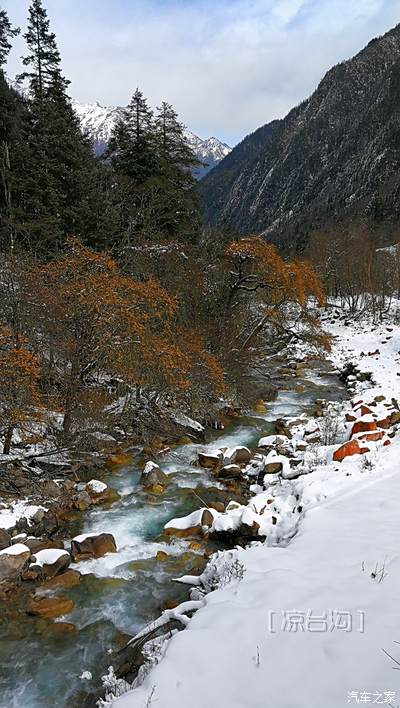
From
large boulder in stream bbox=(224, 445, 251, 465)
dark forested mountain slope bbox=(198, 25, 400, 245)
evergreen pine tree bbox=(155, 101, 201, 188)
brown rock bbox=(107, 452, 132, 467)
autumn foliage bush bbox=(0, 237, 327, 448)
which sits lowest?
brown rock bbox=(107, 452, 132, 467)

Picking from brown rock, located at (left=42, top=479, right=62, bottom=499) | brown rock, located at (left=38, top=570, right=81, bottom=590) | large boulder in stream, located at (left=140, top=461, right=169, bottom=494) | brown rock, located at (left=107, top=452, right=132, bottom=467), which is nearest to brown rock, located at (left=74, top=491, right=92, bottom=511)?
brown rock, located at (left=42, top=479, right=62, bottom=499)

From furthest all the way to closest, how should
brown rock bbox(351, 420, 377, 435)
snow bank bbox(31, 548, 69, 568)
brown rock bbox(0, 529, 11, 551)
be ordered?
brown rock bbox(351, 420, 377, 435) → brown rock bbox(0, 529, 11, 551) → snow bank bbox(31, 548, 69, 568)

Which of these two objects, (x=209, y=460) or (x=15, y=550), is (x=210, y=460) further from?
(x=15, y=550)

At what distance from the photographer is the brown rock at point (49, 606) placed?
21.2 feet

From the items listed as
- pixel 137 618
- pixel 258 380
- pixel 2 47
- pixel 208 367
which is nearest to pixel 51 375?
pixel 208 367

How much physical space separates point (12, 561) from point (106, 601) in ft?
5.67

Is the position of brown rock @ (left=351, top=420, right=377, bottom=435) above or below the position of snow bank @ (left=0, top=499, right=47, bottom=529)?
above

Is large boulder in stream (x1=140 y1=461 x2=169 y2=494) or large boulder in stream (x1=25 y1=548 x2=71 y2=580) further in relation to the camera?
large boulder in stream (x1=140 y1=461 x2=169 y2=494)

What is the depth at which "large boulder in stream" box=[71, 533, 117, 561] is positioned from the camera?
7.74 metres

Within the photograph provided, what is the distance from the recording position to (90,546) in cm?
781

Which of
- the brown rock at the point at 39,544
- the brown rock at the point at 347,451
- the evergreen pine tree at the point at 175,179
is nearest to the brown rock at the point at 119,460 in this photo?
the brown rock at the point at 39,544

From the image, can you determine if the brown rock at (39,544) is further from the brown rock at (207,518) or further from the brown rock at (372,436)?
the brown rock at (372,436)

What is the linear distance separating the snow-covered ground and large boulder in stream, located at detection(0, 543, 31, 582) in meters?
3.54

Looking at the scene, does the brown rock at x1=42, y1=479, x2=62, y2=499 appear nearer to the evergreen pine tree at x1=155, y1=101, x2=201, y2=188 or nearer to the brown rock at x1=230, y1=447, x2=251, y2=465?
the brown rock at x1=230, y1=447, x2=251, y2=465
